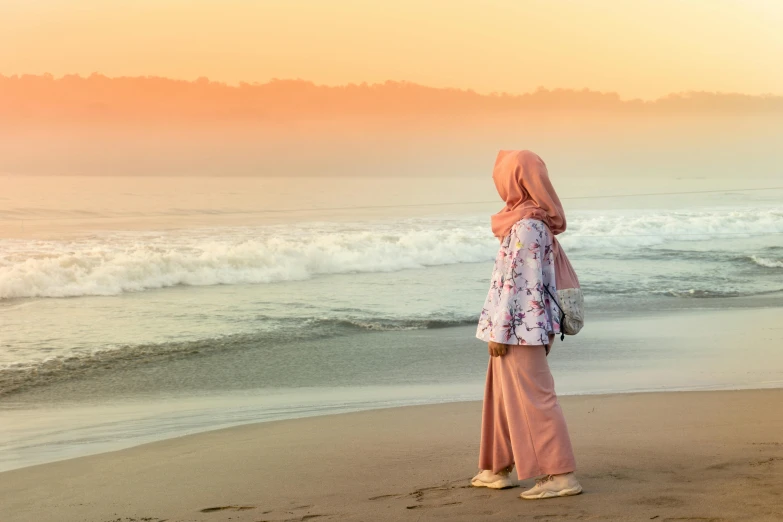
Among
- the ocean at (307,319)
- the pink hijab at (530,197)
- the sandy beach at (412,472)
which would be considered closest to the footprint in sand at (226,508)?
the sandy beach at (412,472)

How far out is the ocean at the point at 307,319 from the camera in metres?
8.27

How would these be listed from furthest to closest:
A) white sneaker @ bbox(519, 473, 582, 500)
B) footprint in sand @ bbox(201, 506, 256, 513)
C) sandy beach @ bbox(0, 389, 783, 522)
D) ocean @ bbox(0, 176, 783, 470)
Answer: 1. ocean @ bbox(0, 176, 783, 470)
2. footprint in sand @ bbox(201, 506, 256, 513)
3. white sneaker @ bbox(519, 473, 582, 500)
4. sandy beach @ bbox(0, 389, 783, 522)

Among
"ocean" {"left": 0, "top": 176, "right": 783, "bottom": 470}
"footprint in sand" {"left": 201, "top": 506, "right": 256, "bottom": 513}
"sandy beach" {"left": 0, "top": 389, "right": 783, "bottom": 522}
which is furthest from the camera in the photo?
"ocean" {"left": 0, "top": 176, "right": 783, "bottom": 470}

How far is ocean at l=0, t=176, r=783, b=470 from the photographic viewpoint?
827cm

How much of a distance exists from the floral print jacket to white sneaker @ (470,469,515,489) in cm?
79

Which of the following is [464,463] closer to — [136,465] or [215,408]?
[136,465]

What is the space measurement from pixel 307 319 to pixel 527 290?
9435mm

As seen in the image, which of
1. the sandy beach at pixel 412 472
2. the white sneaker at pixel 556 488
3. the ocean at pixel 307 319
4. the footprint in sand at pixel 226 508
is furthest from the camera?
the ocean at pixel 307 319

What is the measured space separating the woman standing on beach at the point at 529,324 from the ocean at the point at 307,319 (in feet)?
11.4

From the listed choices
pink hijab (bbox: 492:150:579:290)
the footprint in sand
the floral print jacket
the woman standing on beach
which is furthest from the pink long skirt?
the footprint in sand

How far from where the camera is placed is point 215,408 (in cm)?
805

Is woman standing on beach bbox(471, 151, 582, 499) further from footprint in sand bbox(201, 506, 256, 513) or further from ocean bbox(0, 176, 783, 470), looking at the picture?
ocean bbox(0, 176, 783, 470)

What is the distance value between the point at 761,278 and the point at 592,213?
25.3m

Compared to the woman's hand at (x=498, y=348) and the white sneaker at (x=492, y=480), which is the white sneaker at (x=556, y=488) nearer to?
the white sneaker at (x=492, y=480)
